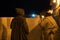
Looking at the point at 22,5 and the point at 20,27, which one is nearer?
the point at 20,27

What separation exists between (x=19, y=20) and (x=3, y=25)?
113 cm

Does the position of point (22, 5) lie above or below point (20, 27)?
above

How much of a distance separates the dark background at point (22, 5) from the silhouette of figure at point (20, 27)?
360 centimetres

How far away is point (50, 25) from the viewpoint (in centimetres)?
851

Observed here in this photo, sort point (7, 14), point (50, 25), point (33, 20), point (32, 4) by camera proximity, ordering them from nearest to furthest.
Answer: point (50, 25), point (33, 20), point (7, 14), point (32, 4)

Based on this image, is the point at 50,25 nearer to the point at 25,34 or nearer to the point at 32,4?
the point at 25,34

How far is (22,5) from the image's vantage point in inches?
511

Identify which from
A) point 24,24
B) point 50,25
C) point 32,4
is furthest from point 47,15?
point 32,4

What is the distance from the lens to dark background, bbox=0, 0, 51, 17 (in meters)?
12.1

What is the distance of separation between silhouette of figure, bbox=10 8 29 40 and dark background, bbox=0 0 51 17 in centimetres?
360

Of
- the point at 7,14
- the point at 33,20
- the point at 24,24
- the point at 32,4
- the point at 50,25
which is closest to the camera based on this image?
the point at 24,24

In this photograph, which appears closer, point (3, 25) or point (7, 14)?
point (3, 25)

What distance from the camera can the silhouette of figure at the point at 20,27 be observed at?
7.91m

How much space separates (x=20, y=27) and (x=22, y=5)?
16.8 feet
